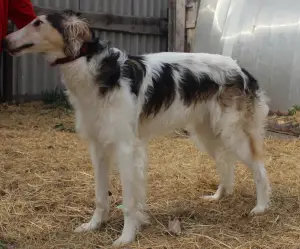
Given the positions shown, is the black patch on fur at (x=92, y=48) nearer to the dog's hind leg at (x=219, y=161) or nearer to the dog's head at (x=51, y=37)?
the dog's head at (x=51, y=37)

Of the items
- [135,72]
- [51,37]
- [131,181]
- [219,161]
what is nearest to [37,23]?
[51,37]

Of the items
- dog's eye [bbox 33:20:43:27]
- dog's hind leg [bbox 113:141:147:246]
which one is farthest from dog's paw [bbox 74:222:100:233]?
dog's eye [bbox 33:20:43:27]

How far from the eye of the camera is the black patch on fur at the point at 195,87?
4211 mm

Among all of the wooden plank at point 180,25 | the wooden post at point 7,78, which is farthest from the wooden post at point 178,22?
the wooden post at point 7,78

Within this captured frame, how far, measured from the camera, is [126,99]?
3738 millimetres

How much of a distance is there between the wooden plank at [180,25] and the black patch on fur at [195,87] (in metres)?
5.92

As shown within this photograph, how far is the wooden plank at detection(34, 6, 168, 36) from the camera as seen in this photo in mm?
10008

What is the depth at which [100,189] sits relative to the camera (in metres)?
4.12

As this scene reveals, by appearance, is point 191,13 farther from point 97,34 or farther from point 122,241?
point 122,241

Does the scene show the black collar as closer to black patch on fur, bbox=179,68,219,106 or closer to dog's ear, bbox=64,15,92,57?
dog's ear, bbox=64,15,92,57

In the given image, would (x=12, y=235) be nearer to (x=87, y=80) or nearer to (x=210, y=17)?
(x=87, y=80)

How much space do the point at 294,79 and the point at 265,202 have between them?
3.79 meters

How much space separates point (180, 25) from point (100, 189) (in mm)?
6558

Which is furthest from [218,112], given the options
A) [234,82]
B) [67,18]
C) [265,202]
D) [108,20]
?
[108,20]
